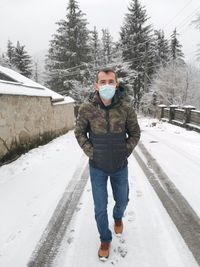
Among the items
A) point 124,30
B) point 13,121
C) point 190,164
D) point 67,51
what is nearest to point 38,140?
point 13,121

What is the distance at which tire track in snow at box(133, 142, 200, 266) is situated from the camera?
11.3 feet

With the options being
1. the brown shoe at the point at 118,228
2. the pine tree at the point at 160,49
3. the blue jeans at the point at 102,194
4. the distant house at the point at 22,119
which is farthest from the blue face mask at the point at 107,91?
the pine tree at the point at 160,49

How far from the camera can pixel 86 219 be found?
409 centimetres

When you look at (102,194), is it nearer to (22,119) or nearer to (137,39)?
(22,119)

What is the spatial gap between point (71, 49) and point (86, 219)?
32537 millimetres

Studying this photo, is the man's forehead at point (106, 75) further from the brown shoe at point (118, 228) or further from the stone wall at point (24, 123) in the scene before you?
the stone wall at point (24, 123)

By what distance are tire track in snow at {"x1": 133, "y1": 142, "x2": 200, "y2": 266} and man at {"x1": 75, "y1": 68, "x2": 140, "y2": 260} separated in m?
1.00

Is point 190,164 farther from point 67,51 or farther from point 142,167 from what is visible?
point 67,51

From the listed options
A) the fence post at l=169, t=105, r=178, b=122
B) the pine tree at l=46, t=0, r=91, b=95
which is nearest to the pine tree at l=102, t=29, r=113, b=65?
the pine tree at l=46, t=0, r=91, b=95

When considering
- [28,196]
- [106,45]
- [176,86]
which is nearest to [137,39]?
[176,86]

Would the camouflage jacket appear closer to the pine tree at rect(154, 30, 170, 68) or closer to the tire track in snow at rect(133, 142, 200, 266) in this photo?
the tire track in snow at rect(133, 142, 200, 266)

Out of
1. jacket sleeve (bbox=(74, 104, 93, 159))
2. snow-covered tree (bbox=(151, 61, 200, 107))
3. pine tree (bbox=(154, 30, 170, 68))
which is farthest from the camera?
pine tree (bbox=(154, 30, 170, 68))

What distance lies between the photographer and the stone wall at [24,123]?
8227 millimetres

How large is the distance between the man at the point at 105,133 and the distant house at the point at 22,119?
530 cm
